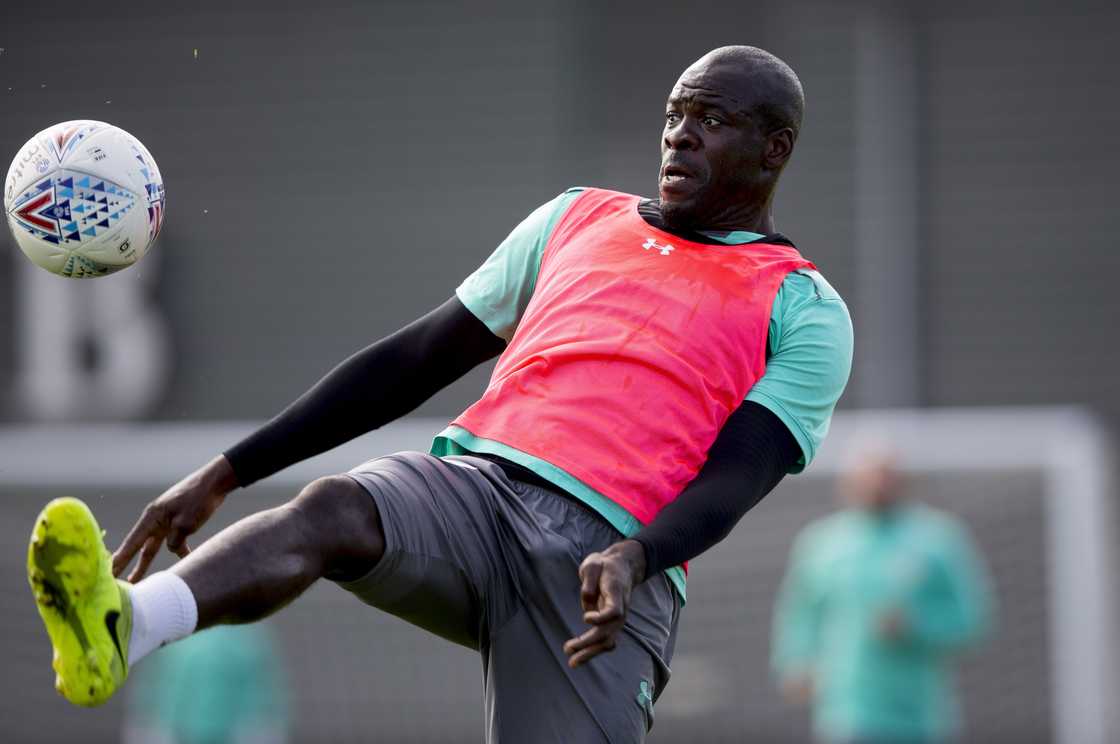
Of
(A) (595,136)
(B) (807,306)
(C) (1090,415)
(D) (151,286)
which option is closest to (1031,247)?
(C) (1090,415)

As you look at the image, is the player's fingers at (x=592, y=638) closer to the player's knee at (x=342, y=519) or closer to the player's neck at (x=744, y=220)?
the player's knee at (x=342, y=519)

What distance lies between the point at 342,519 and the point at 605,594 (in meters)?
0.60

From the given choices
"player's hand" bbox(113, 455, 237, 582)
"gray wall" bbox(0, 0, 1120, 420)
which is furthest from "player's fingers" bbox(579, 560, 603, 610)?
"gray wall" bbox(0, 0, 1120, 420)

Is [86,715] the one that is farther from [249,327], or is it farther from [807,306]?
[807,306]

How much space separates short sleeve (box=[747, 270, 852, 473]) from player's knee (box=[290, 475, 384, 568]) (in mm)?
1062

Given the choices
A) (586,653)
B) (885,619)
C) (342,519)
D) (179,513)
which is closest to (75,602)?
(342,519)

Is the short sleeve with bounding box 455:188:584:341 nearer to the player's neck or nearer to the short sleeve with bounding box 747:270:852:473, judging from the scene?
the player's neck

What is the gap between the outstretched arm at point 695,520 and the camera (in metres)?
3.83

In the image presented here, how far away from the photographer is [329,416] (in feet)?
15.0

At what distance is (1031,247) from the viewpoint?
14.5 m

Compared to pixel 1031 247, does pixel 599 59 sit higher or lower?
higher

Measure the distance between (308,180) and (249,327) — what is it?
4.34 feet

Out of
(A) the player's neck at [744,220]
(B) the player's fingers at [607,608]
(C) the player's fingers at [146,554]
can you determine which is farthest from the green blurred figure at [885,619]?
(B) the player's fingers at [607,608]

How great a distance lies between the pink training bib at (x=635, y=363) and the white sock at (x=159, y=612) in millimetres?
1036
